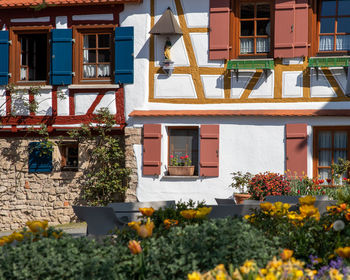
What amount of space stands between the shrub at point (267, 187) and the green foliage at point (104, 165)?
286 centimetres

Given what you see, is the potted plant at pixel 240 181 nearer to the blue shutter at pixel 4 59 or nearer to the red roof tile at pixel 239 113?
the red roof tile at pixel 239 113

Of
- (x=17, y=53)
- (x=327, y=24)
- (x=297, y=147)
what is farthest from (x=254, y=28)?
(x=17, y=53)

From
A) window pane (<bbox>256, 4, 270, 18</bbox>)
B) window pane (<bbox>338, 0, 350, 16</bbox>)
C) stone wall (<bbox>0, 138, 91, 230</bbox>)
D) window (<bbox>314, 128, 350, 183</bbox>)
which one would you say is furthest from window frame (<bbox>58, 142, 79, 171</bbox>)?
window pane (<bbox>338, 0, 350, 16</bbox>)

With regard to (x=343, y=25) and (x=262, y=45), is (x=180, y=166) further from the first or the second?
(x=343, y=25)

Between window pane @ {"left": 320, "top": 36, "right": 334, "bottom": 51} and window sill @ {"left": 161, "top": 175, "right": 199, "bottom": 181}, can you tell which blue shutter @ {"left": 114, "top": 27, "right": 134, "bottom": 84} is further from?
window pane @ {"left": 320, "top": 36, "right": 334, "bottom": 51}

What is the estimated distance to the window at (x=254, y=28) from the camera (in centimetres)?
1090

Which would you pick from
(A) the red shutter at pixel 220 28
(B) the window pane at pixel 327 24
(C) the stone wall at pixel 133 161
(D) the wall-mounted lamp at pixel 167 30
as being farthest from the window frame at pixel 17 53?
(B) the window pane at pixel 327 24

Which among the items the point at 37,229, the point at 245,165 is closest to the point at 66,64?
the point at 245,165

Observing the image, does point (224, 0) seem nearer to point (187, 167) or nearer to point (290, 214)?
point (187, 167)

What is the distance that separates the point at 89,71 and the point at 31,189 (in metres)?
2.67

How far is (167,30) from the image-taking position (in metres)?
10.8

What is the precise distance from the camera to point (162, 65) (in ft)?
36.2

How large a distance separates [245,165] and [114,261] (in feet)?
24.0

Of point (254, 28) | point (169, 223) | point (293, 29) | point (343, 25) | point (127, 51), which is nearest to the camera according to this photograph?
point (169, 223)
